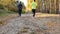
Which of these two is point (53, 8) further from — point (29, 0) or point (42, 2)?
point (29, 0)

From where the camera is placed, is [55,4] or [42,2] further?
[42,2]

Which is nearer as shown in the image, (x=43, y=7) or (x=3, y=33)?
(x=3, y=33)

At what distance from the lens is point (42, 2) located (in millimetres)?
41531

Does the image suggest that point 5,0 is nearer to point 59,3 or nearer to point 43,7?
point 43,7

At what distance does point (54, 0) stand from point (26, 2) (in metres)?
22.2

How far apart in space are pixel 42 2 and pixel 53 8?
17.7ft

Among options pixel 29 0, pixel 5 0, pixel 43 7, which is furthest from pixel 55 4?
pixel 29 0

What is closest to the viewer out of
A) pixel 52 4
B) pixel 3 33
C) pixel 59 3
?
pixel 3 33

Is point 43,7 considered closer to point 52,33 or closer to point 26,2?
point 26,2

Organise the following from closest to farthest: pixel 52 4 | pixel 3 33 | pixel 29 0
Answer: pixel 3 33 < pixel 52 4 < pixel 29 0

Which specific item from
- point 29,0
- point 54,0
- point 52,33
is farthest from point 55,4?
point 52,33

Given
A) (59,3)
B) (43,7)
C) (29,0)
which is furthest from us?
(29,0)

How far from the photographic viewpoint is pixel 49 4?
1483 inches

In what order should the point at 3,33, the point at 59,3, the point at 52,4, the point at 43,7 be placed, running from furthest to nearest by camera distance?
the point at 43,7 < the point at 52,4 < the point at 59,3 < the point at 3,33
